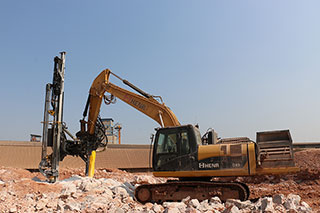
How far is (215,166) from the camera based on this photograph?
8.04 meters

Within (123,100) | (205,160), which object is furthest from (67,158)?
(205,160)

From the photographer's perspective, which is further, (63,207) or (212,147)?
(212,147)

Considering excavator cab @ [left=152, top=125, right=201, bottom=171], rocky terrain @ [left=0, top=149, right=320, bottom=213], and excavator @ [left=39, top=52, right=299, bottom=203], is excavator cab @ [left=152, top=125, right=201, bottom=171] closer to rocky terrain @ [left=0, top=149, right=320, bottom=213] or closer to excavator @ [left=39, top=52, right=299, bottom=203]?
excavator @ [left=39, top=52, right=299, bottom=203]

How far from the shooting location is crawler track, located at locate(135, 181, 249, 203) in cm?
796

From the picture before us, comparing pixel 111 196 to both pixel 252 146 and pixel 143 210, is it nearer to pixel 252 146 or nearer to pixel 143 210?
pixel 143 210

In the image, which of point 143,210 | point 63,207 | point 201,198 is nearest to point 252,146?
point 201,198

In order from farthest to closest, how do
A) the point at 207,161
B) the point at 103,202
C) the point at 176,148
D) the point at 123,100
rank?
the point at 123,100 → the point at 176,148 → the point at 207,161 → the point at 103,202

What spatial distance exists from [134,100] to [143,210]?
500 centimetres

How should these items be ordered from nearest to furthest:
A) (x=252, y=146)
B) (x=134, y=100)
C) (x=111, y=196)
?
(x=252, y=146) < (x=111, y=196) < (x=134, y=100)

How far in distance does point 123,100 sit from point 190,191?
495 cm

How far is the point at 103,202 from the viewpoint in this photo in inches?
306

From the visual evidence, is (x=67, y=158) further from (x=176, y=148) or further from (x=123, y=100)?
(x=176, y=148)

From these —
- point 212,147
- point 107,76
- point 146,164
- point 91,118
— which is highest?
point 107,76

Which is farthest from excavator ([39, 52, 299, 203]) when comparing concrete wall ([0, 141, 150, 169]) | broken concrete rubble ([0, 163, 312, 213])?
concrete wall ([0, 141, 150, 169])
